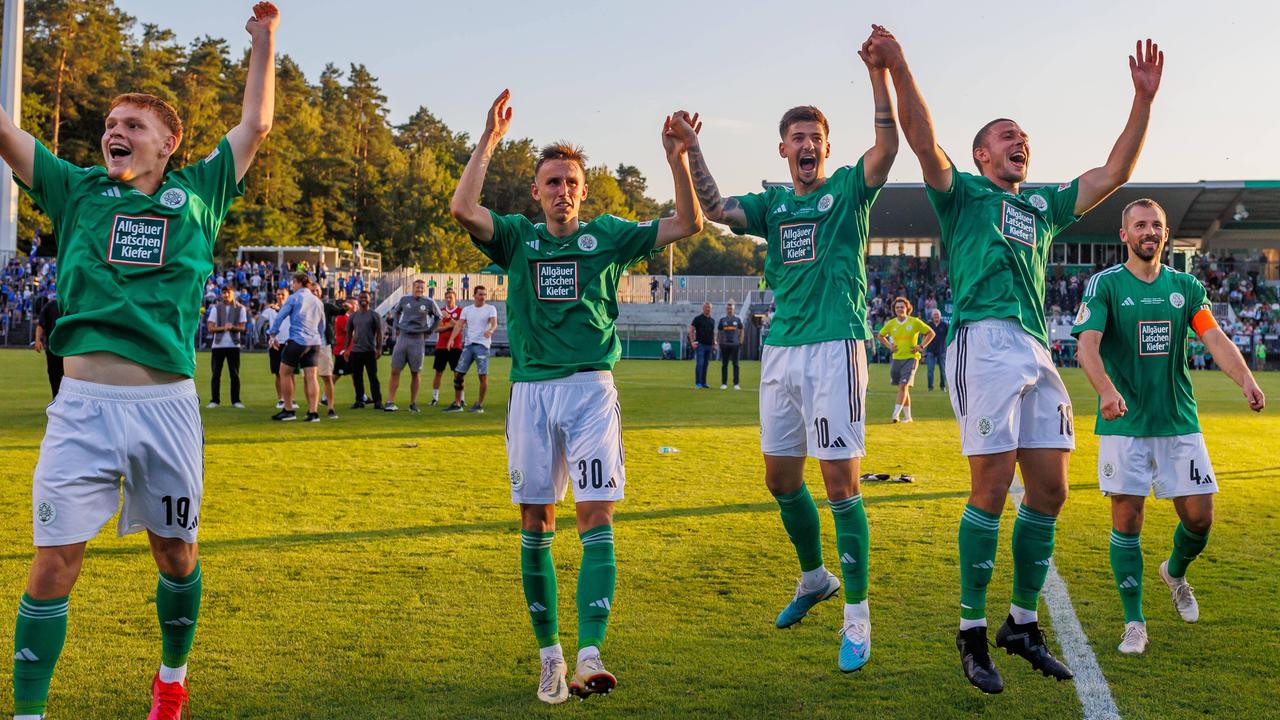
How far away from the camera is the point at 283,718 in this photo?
3.99 meters

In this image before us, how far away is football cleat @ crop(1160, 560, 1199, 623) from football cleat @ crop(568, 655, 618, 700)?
10.3 ft

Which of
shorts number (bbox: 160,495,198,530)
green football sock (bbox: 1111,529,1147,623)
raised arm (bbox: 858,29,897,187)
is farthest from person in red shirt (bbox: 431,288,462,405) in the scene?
shorts number (bbox: 160,495,198,530)

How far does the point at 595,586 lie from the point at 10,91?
1995 inches

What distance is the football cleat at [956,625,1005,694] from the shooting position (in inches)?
171

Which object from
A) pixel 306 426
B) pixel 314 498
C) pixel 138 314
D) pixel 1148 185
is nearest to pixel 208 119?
pixel 1148 185

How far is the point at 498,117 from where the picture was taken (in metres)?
4.80

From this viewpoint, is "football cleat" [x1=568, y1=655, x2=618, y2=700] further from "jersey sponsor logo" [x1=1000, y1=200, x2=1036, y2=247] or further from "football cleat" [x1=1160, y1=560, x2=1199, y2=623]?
"football cleat" [x1=1160, y1=560, x2=1199, y2=623]

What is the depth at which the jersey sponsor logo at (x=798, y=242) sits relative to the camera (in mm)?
5340

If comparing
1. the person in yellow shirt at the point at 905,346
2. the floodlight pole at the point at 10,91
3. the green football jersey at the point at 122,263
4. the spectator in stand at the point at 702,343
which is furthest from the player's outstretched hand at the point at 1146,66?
the floodlight pole at the point at 10,91

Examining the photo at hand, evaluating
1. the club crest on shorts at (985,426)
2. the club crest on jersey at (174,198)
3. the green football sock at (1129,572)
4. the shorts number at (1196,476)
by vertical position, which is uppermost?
the club crest on jersey at (174,198)

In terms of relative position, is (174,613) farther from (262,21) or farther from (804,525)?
(804,525)

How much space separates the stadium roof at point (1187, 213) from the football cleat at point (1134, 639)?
41717 mm

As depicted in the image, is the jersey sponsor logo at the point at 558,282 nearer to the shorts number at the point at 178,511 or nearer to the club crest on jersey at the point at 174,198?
the club crest on jersey at the point at 174,198

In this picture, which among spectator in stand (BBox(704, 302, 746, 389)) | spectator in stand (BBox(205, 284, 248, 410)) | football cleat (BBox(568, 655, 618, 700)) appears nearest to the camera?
football cleat (BBox(568, 655, 618, 700))
